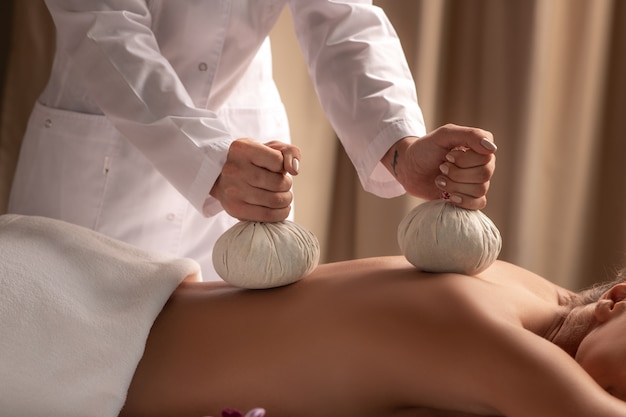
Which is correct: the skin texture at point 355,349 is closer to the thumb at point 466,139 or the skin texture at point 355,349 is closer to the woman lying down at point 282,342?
the woman lying down at point 282,342

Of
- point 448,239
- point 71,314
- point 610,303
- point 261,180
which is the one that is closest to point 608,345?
point 610,303

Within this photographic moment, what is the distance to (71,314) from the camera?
4.43 feet

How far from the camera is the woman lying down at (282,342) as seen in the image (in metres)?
1.25

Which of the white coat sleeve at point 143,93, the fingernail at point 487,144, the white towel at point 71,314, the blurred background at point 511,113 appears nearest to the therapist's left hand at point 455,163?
the fingernail at point 487,144

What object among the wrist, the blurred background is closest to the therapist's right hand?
the wrist

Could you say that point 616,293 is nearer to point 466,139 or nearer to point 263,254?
point 466,139

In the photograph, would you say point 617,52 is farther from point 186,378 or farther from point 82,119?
point 186,378

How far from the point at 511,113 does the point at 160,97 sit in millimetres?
1350

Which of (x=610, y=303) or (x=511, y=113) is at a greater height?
(x=511, y=113)

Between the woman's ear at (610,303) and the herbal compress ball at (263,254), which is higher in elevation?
the herbal compress ball at (263,254)

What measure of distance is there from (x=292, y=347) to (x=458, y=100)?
56.9 inches

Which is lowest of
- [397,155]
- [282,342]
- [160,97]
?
[282,342]

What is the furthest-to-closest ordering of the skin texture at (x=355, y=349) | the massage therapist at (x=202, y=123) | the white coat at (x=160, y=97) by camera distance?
the white coat at (x=160, y=97)
the massage therapist at (x=202, y=123)
the skin texture at (x=355, y=349)

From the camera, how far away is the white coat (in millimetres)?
1510
